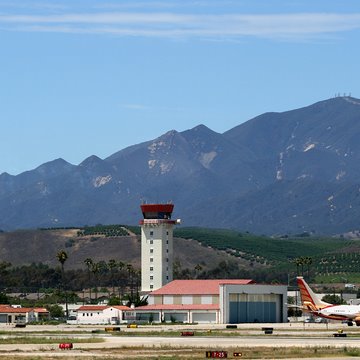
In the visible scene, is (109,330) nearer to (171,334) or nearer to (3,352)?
(171,334)

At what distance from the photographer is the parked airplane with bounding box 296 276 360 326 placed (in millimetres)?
186250

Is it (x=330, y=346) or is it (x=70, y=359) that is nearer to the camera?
(x=70, y=359)

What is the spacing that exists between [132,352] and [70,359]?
11.7 m

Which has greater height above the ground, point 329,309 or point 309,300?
point 309,300

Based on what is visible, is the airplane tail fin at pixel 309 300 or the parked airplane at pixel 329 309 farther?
the airplane tail fin at pixel 309 300

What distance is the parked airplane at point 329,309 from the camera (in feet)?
611

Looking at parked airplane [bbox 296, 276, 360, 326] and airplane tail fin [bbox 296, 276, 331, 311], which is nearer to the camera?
parked airplane [bbox 296, 276, 360, 326]

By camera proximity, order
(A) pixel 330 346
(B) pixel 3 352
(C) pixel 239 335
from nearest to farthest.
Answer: (B) pixel 3 352, (A) pixel 330 346, (C) pixel 239 335

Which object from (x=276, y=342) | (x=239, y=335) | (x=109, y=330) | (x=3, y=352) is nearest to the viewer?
(x=3, y=352)

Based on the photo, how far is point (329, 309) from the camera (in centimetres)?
18725

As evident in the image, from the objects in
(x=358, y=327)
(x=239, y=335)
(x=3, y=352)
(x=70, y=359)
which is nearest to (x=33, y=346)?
(x=3, y=352)

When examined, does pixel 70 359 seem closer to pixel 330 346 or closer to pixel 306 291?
pixel 330 346

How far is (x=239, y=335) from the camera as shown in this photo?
150m

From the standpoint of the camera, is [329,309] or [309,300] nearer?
[329,309]
